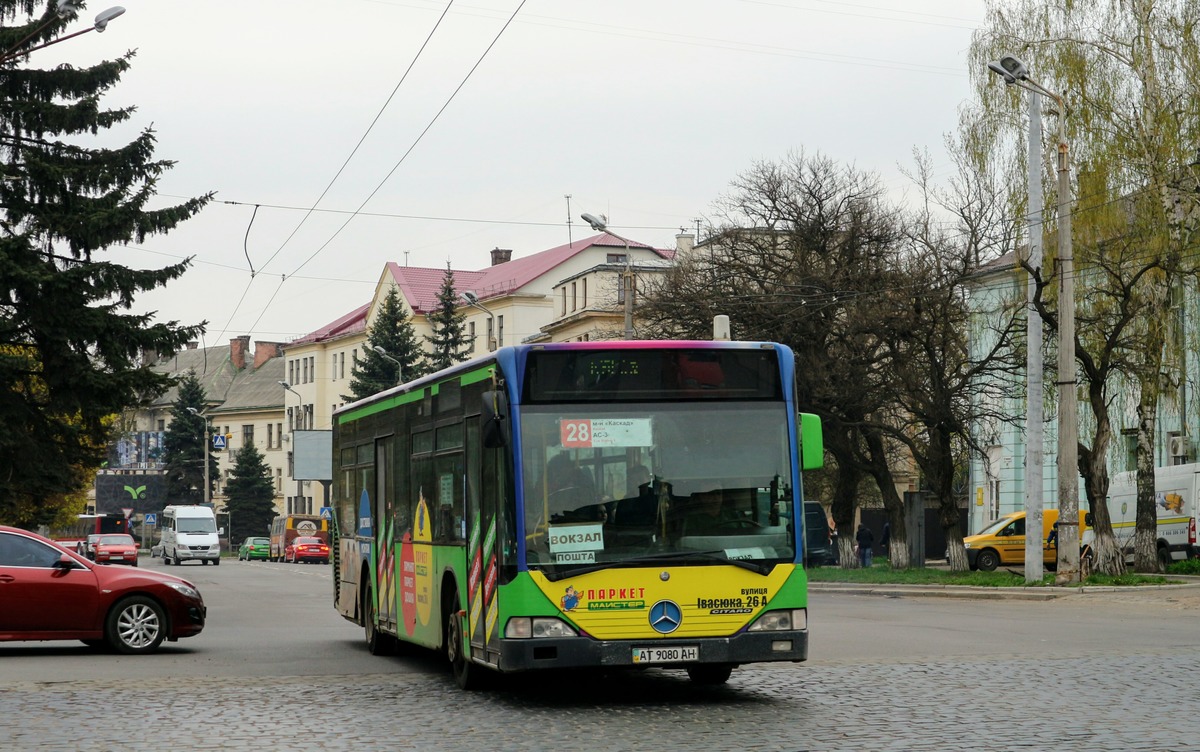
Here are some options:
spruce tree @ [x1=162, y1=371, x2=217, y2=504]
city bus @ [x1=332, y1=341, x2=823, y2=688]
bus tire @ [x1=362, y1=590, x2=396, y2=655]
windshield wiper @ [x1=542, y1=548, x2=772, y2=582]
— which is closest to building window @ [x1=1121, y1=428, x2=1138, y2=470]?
bus tire @ [x1=362, y1=590, x2=396, y2=655]

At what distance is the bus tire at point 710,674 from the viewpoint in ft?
44.5

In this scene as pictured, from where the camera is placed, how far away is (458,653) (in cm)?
1347

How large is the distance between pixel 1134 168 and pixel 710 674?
22956mm

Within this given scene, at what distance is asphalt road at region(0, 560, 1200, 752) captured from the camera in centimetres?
1019

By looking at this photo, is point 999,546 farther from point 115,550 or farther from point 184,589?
point 115,550

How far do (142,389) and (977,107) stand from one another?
1895 centimetres

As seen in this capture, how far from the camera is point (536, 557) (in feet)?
38.5

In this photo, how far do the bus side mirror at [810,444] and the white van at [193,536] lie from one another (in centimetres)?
6387

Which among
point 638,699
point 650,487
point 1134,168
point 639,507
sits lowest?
point 638,699

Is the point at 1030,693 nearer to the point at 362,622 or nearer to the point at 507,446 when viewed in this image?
the point at 507,446

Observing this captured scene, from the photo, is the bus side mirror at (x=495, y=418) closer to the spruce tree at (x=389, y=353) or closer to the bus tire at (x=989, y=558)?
the bus tire at (x=989, y=558)

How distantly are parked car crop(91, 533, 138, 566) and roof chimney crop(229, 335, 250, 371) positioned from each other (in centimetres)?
7100

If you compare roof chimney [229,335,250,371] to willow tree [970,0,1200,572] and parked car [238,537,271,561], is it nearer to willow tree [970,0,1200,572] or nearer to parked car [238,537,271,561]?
parked car [238,537,271,561]

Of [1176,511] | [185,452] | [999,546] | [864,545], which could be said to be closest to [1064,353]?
[1176,511]
